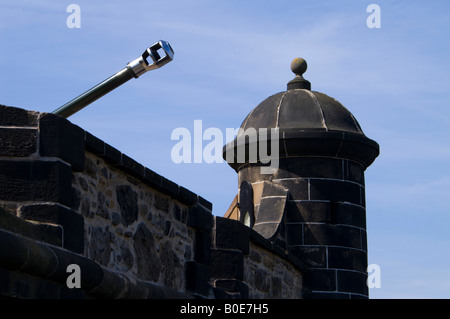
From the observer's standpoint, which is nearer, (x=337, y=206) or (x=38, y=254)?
(x=38, y=254)

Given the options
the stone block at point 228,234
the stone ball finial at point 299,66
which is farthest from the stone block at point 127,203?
the stone ball finial at point 299,66

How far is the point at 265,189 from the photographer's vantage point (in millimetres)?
12930

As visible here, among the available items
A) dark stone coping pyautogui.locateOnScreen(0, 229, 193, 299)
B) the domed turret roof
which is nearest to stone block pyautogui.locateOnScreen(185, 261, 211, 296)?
dark stone coping pyautogui.locateOnScreen(0, 229, 193, 299)

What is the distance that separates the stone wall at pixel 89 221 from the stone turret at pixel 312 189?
397 centimetres

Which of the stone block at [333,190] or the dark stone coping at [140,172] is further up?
the stone block at [333,190]

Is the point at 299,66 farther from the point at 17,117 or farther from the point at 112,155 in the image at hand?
the point at 17,117

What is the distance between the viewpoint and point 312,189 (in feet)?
42.1

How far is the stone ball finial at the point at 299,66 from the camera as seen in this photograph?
13.9m

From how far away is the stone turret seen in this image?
1273cm

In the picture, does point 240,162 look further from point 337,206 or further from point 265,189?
point 337,206

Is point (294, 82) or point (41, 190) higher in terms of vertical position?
point (294, 82)

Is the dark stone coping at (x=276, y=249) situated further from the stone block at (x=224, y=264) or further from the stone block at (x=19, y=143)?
the stone block at (x=19, y=143)
